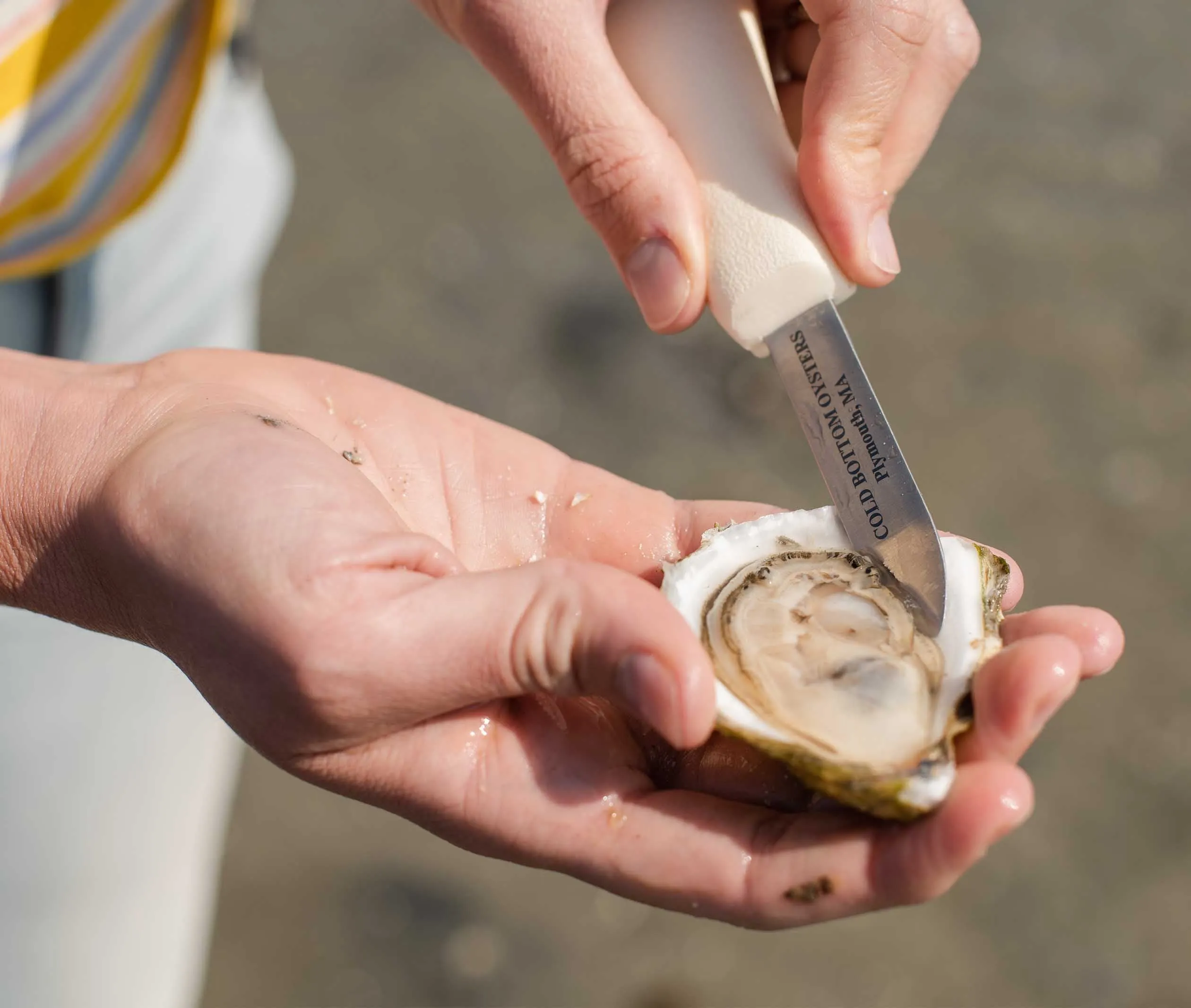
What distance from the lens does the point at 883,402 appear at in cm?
490

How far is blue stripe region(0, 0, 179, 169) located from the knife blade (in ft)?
5.34

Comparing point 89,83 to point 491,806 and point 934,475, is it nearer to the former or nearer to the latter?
point 491,806

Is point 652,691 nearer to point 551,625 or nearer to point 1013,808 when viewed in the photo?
point 551,625

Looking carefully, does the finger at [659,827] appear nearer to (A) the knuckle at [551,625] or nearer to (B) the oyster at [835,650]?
(B) the oyster at [835,650]

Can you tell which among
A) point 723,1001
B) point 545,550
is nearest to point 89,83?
point 545,550

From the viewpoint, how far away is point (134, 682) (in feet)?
10.3

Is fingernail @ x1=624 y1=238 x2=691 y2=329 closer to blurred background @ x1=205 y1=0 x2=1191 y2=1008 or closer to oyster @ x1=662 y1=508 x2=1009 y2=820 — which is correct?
oyster @ x1=662 y1=508 x2=1009 y2=820

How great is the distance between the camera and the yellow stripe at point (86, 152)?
2.50 metres

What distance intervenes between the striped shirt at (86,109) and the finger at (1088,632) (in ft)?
7.23

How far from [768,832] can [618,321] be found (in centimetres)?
359

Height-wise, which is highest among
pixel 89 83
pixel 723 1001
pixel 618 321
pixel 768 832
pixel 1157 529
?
pixel 89 83

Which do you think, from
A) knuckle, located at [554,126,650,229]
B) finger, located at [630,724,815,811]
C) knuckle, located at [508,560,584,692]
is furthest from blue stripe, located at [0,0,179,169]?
→ finger, located at [630,724,815,811]

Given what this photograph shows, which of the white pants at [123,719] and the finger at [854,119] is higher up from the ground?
the finger at [854,119]

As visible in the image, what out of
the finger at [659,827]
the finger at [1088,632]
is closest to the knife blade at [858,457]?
the finger at [1088,632]
